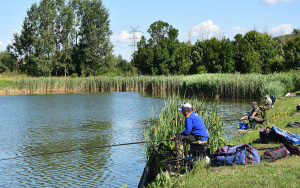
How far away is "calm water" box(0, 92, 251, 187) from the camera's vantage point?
8344 mm

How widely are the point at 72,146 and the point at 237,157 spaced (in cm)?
658

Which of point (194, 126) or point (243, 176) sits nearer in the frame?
point (243, 176)

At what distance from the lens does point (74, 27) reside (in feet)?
Answer: 177

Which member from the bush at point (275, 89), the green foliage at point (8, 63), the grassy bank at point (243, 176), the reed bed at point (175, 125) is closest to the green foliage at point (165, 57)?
the green foliage at point (8, 63)

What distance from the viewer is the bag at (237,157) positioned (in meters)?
6.50

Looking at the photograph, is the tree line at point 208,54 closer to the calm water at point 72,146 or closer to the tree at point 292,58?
the tree at point 292,58

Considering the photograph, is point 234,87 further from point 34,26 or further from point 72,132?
point 34,26

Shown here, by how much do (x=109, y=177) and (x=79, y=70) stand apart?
46.3 m

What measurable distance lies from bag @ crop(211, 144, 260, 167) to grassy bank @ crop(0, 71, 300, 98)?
14.9m

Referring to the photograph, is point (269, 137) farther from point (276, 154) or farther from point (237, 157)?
point (237, 157)

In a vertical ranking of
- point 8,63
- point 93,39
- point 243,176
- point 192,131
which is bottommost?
point 243,176

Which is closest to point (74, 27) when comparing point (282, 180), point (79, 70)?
point (79, 70)

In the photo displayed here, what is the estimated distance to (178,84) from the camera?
34.1m

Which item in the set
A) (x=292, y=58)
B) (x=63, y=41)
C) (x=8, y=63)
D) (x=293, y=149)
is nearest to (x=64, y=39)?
(x=63, y=41)
